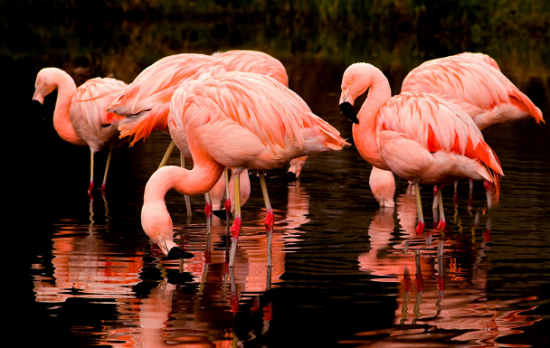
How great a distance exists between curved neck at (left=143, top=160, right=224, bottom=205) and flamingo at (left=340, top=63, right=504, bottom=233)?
947mm

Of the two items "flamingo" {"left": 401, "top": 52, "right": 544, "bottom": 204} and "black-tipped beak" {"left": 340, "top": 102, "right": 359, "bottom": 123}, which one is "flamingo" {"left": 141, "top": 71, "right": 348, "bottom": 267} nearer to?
"black-tipped beak" {"left": 340, "top": 102, "right": 359, "bottom": 123}

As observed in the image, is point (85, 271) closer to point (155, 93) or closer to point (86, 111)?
point (155, 93)

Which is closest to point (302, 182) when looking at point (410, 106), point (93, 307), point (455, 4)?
point (410, 106)

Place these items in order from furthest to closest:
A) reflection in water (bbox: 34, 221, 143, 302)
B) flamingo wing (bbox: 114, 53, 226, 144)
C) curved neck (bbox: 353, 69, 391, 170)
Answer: flamingo wing (bbox: 114, 53, 226, 144) < curved neck (bbox: 353, 69, 391, 170) < reflection in water (bbox: 34, 221, 143, 302)

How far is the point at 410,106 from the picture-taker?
5703 mm

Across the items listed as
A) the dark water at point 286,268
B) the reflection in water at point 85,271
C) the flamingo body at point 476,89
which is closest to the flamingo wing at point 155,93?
the dark water at point 286,268

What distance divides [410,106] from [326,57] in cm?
1543

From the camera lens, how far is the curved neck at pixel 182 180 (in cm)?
509

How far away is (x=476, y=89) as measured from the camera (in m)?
7.42

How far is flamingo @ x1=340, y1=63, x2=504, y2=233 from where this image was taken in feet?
18.2

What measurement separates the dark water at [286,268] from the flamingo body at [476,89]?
753 mm

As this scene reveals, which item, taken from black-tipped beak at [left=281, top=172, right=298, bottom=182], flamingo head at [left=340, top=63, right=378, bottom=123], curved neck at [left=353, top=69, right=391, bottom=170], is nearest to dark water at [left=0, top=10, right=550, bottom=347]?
black-tipped beak at [left=281, top=172, right=298, bottom=182]

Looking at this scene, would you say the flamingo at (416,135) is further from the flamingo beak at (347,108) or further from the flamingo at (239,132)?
the flamingo at (239,132)

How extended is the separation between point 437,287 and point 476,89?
114 inches
